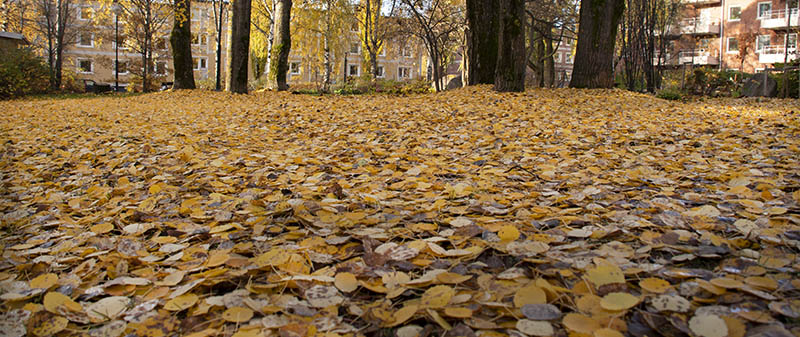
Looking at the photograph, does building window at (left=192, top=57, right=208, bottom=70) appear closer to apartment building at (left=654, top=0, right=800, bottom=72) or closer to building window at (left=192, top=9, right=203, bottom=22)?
building window at (left=192, top=9, right=203, bottom=22)

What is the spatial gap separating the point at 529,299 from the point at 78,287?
144 cm

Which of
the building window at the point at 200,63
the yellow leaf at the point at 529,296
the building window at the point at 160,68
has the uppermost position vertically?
the building window at the point at 200,63

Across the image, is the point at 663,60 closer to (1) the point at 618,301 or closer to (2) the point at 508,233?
(2) the point at 508,233

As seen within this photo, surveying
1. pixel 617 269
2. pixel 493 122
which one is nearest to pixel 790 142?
pixel 493 122

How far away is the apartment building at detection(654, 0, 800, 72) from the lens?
115ft

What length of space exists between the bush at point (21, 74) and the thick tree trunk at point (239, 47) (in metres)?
6.59

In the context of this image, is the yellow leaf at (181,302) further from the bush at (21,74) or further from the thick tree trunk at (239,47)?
the bush at (21,74)

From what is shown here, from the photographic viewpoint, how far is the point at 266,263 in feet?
5.59

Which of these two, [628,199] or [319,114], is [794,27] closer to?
[319,114]

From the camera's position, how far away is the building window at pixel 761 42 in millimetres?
36250

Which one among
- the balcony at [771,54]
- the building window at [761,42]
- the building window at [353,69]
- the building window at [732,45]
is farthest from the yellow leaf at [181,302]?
the building window at [353,69]

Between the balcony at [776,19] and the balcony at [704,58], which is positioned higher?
the balcony at [776,19]

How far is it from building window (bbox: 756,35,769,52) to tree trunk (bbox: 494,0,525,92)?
3651 cm

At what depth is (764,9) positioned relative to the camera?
3566 cm
